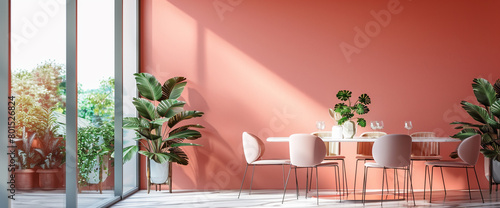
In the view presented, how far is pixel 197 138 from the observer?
6.57 metres

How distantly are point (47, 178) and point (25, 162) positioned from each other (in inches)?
17.3

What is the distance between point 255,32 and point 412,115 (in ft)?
7.86

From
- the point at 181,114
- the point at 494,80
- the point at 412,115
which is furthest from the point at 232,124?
the point at 494,80

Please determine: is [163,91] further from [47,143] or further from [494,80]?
[494,80]

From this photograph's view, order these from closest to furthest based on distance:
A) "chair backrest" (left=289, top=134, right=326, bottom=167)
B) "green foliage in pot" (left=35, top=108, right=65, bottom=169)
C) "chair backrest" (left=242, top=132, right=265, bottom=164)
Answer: "green foliage in pot" (left=35, top=108, right=65, bottom=169) < "chair backrest" (left=289, top=134, right=326, bottom=167) < "chair backrest" (left=242, top=132, right=265, bottom=164)

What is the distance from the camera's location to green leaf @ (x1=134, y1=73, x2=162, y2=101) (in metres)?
6.21

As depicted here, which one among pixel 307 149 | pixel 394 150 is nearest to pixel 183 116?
pixel 307 149

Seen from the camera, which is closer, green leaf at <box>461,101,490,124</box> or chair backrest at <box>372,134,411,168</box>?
chair backrest at <box>372,134,411,168</box>

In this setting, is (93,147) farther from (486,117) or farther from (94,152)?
(486,117)

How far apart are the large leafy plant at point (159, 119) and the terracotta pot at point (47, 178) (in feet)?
6.35

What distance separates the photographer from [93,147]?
5.22m

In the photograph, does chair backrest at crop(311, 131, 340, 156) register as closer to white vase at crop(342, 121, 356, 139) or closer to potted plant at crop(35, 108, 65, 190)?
white vase at crop(342, 121, 356, 139)

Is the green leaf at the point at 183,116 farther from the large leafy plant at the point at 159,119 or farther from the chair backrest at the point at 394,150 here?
the chair backrest at the point at 394,150

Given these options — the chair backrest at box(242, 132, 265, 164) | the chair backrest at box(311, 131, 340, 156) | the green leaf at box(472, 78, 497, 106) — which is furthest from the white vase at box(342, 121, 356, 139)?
the green leaf at box(472, 78, 497, 106)
